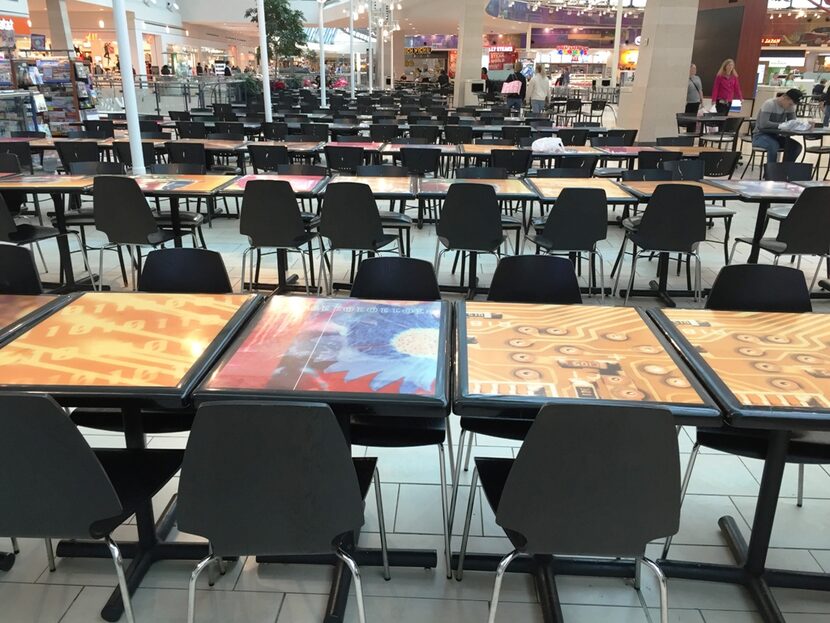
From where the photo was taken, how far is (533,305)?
244 centimetres

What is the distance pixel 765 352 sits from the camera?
201 centimetres

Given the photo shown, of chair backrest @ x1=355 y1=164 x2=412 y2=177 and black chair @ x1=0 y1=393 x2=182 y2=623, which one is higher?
chair backrest @ x1=355 y1=164 x2=412 y2=177

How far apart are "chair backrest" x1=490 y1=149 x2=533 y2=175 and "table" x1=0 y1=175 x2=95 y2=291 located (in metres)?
3.43

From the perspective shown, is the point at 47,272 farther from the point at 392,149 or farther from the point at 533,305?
the point at 533,305

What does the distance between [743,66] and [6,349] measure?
15.6m

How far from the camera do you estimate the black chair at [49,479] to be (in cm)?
149

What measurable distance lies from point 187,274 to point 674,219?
117 inches

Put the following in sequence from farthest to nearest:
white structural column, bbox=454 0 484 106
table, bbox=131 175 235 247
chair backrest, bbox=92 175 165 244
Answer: white structural column, bbox=454 0 484 106
table, bbox=131 175 235 247
chair backrest, bbox=92 175 165 244

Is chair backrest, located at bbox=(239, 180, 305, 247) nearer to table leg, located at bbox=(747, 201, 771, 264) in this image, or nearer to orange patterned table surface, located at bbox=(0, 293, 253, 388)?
orange patterned table surface, located at bbox=(0, 293, 253, 388)

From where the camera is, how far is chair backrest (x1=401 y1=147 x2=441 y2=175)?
242 inches

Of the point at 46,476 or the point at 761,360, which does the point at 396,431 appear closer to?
the point at 46,476

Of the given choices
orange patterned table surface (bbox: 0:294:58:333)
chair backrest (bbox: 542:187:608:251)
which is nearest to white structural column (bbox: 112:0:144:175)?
orange patterned table surface (bbox: 0:294:58:333)

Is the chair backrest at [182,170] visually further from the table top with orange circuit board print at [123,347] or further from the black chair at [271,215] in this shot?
the table top with orange circuit board print at [123,347]

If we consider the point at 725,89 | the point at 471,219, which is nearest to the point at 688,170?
the point at 471,219
